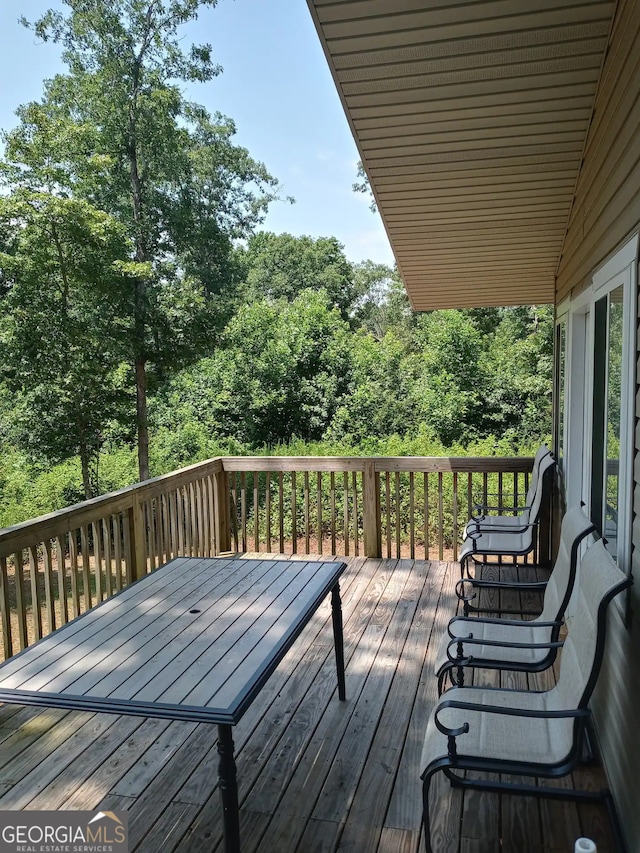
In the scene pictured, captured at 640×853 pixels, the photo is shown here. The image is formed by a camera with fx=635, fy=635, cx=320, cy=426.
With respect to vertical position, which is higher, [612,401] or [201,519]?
[612,401]

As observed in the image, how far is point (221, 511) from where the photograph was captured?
579 cm

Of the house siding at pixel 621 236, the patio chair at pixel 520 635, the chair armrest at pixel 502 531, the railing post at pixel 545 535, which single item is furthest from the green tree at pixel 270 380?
the patio chair at pixel 520 635

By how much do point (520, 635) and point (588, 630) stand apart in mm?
894

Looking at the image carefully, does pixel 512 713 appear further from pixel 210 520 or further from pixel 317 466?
pixel 210 520

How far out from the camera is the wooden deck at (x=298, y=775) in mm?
2115

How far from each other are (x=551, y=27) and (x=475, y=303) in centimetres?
483

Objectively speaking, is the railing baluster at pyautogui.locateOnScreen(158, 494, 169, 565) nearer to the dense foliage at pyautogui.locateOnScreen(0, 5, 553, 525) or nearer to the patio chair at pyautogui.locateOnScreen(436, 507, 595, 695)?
the patio chair at pyautogui.locateOnScreen(436, 507, 595, 695)

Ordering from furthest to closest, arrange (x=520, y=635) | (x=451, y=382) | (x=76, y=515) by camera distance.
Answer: (x=451, y=382) < (x=76, y=515) < (x=520, y=635)

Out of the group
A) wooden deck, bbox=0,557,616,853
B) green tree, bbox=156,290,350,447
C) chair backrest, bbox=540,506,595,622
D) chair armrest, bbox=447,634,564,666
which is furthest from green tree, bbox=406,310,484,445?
chair armrest, bbox=447,634,564,666

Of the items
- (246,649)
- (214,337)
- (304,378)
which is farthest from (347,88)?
(304,378)

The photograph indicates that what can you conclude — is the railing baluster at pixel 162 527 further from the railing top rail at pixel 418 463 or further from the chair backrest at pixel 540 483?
the chair backrest at pixel 540 483

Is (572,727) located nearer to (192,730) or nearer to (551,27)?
(192,730)

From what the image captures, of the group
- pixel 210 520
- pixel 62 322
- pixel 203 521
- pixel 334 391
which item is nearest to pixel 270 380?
pixel 334 391
